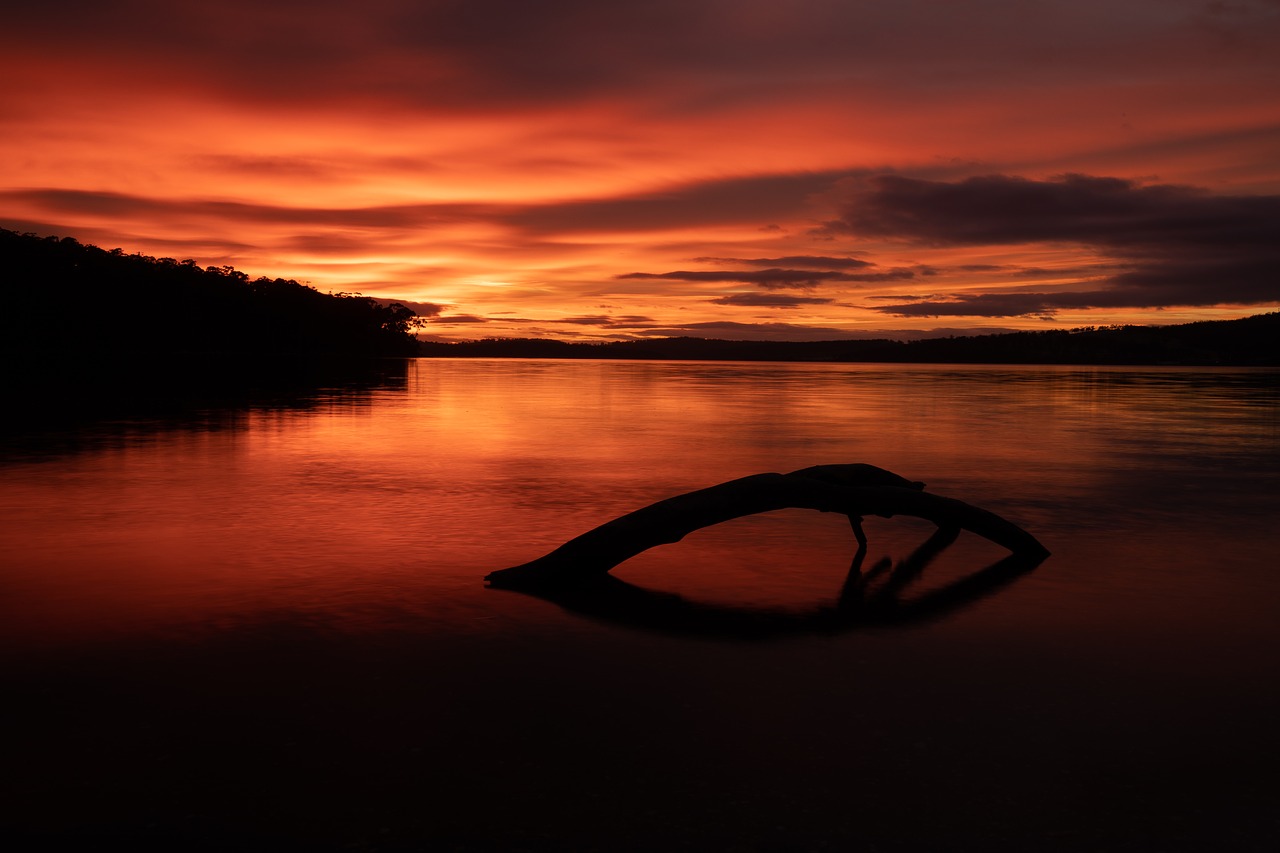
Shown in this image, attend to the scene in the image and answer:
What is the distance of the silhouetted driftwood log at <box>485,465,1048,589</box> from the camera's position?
36.6ft

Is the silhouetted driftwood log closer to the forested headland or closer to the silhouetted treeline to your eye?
the forested headland

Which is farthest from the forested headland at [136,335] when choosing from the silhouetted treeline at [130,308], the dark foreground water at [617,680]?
the dark foreground water at [617,680]

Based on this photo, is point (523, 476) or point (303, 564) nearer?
point (303, 564)

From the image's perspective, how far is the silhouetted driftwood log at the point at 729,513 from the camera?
11156 millimetres

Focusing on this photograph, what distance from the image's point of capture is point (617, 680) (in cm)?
797

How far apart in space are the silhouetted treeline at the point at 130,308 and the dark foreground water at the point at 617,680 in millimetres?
73190

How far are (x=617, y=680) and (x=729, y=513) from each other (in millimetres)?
3859

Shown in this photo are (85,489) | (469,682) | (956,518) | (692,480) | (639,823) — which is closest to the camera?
(639,823)

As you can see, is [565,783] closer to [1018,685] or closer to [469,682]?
[469,682]

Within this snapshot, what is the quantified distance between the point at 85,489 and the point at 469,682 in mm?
12716

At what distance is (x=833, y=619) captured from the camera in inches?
388

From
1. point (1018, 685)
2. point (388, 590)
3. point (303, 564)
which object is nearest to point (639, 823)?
point (1018, 685)

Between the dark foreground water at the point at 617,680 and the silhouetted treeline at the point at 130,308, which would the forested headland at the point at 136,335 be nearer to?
the silhouetted treeline at the point at 130,308

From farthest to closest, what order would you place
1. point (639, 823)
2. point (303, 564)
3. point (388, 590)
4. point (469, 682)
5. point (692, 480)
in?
point (692, 480), point (303, 564), point (388, 590), point (469, 682), point (639, 823)
